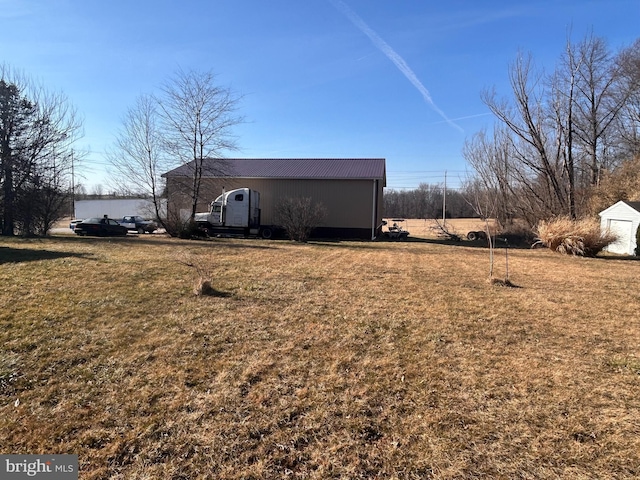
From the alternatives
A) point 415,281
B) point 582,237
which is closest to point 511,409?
point 415,281

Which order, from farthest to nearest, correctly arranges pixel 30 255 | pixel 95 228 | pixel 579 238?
pixel 95 228
pixel 579 238
pixel 30 255

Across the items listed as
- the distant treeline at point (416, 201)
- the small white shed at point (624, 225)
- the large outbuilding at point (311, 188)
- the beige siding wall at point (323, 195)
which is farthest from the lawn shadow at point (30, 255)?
the distant treeline at point (416, 201)

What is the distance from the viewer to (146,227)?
1067 inches

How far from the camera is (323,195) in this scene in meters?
24.0

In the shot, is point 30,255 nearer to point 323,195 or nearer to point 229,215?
point 229,215

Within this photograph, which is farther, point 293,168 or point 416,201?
point 416,201

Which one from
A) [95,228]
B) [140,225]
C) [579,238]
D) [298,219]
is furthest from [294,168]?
[579,238]

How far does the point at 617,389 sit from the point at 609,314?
10.7 ft

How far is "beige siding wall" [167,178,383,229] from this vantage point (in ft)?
77.1

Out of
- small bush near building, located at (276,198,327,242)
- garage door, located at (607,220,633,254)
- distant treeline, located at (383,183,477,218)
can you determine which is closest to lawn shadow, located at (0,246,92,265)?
small bush near building, located at (276,198,327,242)

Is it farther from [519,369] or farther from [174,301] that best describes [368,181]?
[519,369]

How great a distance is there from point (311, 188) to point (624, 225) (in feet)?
55.0

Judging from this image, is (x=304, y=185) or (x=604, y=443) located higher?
(x=304, y=185)

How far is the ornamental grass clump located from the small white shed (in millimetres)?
752
